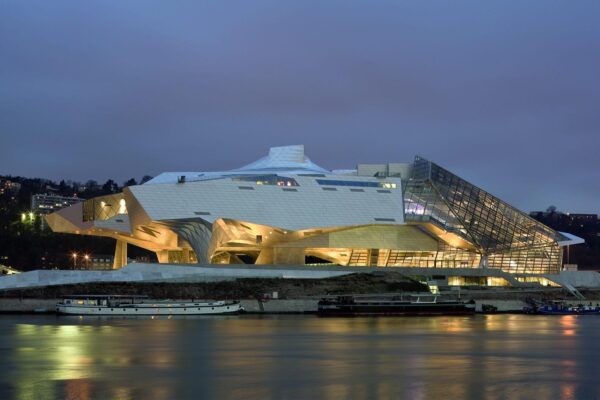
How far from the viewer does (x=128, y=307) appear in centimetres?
8106

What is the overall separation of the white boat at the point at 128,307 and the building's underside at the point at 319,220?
1171 cm

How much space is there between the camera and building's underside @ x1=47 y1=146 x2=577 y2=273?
317ft

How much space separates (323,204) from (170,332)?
150ft

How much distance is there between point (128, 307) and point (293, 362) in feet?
140

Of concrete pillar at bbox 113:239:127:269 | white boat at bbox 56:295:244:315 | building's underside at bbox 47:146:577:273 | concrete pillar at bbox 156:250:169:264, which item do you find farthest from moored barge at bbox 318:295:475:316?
concrete pillar at bbox 113:239:127:269

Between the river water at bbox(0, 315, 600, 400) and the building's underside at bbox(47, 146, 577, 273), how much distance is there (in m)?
31.6

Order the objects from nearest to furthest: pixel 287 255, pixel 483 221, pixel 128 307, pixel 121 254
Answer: pixel 128 307
pixel 287 255
pixel 483 221
pixel 121 254

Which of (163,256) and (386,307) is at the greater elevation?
(163,256)

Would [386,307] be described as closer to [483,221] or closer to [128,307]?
[128,307]

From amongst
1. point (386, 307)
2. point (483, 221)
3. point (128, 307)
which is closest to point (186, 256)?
point (128, 307)

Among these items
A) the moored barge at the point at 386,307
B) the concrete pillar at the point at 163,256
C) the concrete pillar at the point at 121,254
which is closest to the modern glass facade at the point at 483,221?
the moored barge at the point at 386,307

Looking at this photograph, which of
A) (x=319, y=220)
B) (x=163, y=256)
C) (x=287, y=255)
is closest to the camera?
(x=319, y=220)

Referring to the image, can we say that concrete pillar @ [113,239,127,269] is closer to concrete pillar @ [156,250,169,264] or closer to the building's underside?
the building's underside

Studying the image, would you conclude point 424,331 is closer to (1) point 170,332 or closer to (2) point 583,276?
(1) point 170,332
